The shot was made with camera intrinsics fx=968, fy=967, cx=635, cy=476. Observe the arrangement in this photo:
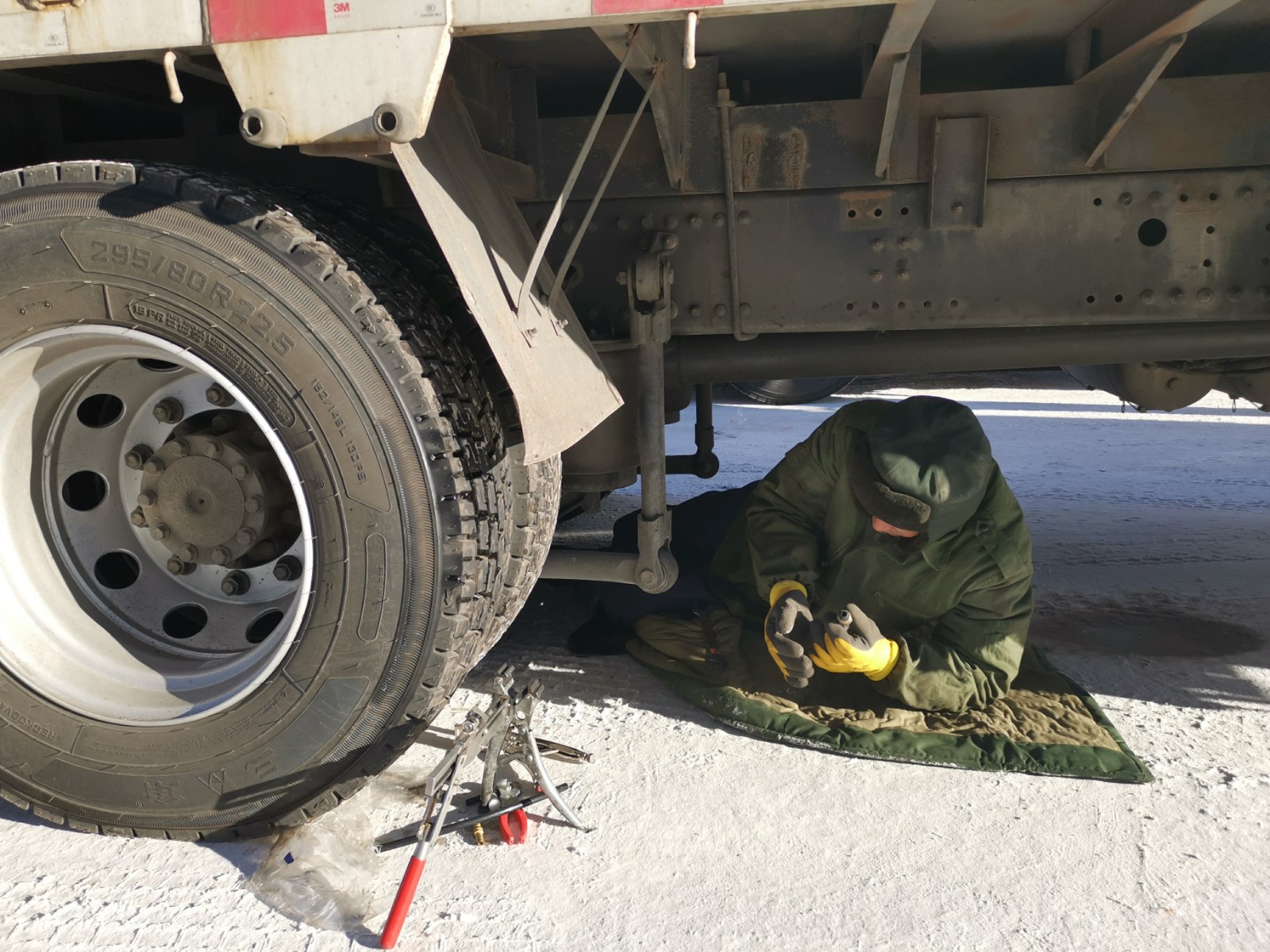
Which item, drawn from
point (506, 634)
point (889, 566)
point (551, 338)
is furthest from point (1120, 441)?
point (551, 338)

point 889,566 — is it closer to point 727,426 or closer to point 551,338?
point 551,338

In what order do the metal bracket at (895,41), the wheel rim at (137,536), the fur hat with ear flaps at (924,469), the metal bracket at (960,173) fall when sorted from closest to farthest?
the metal bracket at (895,41), the wheel rim at (137,536), the metal bracket at (960,173), the fur hat with ear flaps at (924,469)

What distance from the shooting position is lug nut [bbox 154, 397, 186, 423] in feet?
6.92

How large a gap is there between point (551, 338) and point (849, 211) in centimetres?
83

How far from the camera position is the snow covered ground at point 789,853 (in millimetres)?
1684

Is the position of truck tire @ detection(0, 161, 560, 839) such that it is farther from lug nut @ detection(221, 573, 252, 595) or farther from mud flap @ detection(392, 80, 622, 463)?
mud flap @ detection(392, 80, 622, 463)

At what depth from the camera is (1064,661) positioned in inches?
109

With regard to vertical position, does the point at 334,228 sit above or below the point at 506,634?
above

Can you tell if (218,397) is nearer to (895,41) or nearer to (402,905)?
(402,905)

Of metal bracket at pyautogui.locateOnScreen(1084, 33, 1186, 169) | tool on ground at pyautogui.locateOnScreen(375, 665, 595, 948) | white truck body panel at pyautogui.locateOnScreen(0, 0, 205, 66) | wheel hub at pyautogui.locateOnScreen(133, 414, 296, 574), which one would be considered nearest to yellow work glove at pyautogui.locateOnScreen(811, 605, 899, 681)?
tool on ground at pyautogui.locateOnScreen(375, 665, 595, 948)

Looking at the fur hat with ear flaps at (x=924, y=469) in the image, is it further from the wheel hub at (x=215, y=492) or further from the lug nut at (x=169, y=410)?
the lug nut at (x=169, y=410)

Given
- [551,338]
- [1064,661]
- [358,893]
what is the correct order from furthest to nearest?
[1064,661] → [551,338] → [358,893]

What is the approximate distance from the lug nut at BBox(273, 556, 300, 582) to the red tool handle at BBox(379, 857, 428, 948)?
728mm

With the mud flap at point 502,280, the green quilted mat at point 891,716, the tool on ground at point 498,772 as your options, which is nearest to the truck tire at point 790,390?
the green quilted mat at point 891,716
